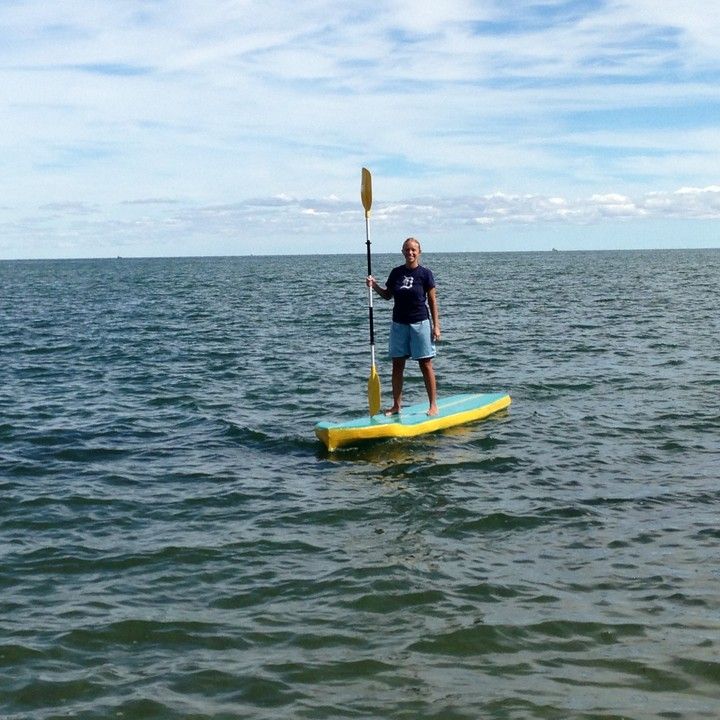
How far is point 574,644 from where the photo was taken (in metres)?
6.52

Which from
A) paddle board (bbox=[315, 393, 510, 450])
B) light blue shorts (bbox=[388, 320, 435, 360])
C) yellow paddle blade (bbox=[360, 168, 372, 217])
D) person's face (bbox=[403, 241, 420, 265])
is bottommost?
paddle board (bbox=[315, 393, 510, 450])

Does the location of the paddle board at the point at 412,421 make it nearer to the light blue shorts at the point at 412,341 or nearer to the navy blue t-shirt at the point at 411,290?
the light blue shorts at the point at 412,341

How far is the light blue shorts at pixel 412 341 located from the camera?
12.8 m

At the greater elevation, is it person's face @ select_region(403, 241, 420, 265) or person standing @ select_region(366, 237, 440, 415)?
person's face @ select_region(403, 241, 420, 265)

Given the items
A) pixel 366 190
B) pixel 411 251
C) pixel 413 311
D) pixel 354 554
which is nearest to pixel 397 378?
pixel 413 311

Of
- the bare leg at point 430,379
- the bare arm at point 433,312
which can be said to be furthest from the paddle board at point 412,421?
the bare arm at point 433,312

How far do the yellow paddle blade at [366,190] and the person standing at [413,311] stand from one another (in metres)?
1.36

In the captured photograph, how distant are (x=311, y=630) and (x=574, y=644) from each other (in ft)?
6.46

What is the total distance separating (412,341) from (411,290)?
764 millimetres

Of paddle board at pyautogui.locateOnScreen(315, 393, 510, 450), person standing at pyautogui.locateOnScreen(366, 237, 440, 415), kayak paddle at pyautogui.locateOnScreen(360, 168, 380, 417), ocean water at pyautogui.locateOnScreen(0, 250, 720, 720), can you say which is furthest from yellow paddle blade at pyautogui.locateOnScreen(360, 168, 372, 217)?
ocean water at pyautogui.locateOnScreen(0, 250, 720, 720)

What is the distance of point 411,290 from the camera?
1264 centimetres

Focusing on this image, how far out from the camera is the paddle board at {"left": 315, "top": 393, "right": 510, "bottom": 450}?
1234 cm

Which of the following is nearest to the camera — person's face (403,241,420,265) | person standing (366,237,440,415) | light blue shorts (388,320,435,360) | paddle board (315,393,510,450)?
person's face (403,241,420,265)

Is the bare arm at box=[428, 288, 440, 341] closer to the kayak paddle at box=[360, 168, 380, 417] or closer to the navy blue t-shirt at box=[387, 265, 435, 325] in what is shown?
the navy blue t-shirt at box=[387, 265, 435, 325]
